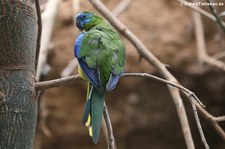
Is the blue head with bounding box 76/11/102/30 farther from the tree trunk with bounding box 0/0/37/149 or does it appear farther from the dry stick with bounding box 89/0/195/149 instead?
the tree trunk with bounding box 0/0/37/149

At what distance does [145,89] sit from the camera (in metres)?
3.32

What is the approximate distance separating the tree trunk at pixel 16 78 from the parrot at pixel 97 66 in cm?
15

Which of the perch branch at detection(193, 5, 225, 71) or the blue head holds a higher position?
the blue head

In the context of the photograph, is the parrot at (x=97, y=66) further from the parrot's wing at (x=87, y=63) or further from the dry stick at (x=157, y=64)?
the dry stick at (x=157, y=64)

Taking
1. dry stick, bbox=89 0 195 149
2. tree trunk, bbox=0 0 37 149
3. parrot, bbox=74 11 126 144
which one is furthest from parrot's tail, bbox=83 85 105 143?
dry stick, bbox=89 0 195 149

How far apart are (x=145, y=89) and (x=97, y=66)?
6.84 feet

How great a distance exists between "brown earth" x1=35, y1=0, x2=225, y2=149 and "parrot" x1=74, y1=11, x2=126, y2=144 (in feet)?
5.81

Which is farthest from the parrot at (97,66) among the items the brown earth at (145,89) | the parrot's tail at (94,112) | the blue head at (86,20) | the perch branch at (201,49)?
the brown earth at (145,89)

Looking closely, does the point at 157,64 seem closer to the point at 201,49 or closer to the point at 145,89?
the point at 201,49

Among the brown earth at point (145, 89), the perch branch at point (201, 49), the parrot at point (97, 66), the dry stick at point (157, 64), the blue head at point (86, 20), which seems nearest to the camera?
the parrot at point (97, 66)

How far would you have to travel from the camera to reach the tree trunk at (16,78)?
1031 mm

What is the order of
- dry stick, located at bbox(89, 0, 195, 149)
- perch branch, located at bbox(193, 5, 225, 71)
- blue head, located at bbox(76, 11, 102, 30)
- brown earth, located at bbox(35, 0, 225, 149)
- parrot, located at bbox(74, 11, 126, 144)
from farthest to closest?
brown earth, located at bbox(35, 0, 225, 149), perch branch, located at bbox(193, 5, 225, 71), blue head, located at bbox(76, 11, 102, 30), dry stick, located at bbox(89, 0, 195, 149), parrot, located at bbox(74, 11, 126, 144)

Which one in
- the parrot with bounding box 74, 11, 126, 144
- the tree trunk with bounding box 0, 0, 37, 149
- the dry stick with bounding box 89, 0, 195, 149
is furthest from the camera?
the dry stick with bounding box 89, 0, 195, 149

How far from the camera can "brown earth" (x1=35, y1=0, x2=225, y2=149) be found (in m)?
3.21
